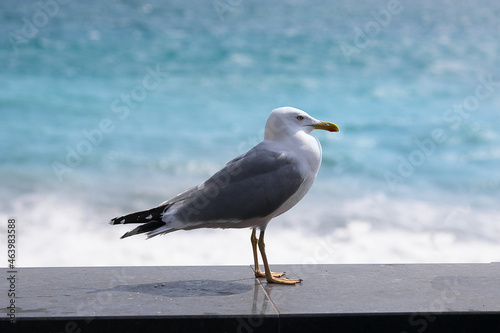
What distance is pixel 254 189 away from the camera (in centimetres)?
388

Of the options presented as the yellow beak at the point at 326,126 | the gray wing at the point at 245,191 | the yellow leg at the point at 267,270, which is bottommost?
the yellow leg at the point at 267,270

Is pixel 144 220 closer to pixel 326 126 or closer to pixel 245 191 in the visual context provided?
pixel 245 191

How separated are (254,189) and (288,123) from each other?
0.46 meters

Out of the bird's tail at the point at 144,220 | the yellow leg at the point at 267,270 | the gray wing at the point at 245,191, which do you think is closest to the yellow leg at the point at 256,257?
the yellow leg at the point at 267,270

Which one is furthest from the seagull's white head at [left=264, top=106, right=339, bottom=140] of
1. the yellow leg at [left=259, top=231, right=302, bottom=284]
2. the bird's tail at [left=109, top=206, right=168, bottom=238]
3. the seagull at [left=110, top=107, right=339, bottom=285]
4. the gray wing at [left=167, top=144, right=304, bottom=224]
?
the bird's tail at [left=109, top=206, right=168, bottom=238]

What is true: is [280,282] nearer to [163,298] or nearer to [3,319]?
[163,298]

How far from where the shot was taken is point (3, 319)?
329 cm

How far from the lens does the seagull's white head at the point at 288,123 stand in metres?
4.05

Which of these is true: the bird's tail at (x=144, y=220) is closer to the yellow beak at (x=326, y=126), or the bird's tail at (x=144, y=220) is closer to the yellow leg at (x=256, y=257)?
the yellow leg at (x=256, y=257)

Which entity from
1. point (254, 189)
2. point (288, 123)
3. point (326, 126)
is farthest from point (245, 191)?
point (326, 126)

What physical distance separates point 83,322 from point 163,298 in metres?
0.51

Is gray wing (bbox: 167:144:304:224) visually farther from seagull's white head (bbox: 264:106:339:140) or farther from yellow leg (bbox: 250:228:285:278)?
yellow leg (bbox: 250:228:285:278)

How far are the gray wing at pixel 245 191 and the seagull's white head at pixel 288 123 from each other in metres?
0.16

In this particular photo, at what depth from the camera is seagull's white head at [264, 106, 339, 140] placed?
4055 mm
